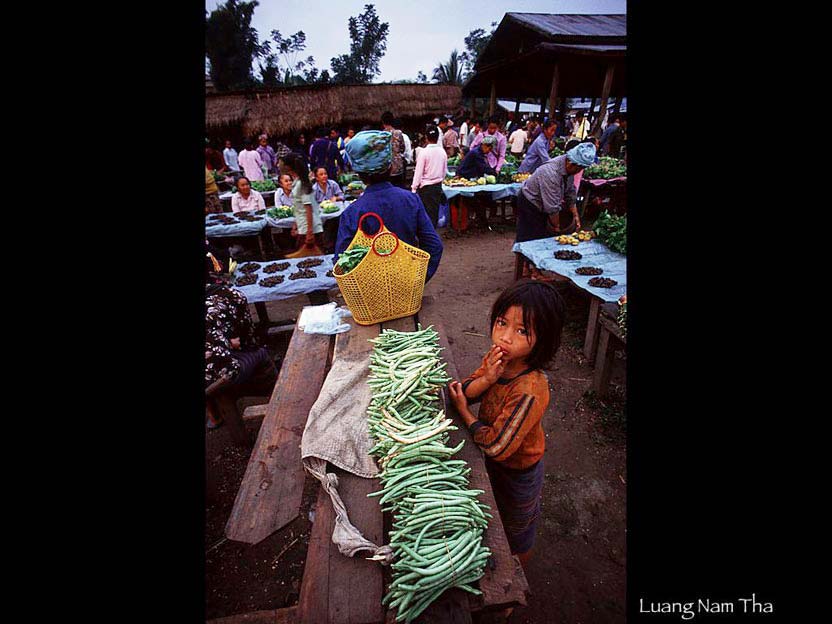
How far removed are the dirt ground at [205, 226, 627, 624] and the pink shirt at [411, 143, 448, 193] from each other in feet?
16.4

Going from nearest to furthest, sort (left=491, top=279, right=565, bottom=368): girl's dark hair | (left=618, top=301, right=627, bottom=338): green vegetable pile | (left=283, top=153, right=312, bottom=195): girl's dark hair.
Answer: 1. (left=491, top=279, right=565, bottom=368): girl's dark hair
2. (left=618, top=301, right=627, bottom=338): green vegetable pile
3. (left=283, top=153, right=312, bottom=195): girl's dark hair

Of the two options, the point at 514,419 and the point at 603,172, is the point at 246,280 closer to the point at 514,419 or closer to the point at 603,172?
the point at 514,419

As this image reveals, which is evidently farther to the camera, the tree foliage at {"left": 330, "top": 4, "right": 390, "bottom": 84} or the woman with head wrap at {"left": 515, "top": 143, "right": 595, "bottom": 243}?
the tree foliage at {"left": 330, "top": 4, "right": 390, "bottom": 84}

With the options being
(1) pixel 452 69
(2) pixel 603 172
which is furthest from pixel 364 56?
(2) pixel 603 172

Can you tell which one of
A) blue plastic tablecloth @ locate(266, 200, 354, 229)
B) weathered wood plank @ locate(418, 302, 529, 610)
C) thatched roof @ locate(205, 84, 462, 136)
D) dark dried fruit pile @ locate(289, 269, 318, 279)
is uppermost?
thatched roof @ locate(205, 84, 462, 136)

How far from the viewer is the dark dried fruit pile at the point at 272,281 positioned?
539 centimetres

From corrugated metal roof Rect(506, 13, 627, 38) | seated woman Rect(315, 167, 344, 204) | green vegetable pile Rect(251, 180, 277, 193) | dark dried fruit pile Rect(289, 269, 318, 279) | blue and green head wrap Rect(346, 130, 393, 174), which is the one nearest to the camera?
blue and green head wrap Rect(346, 130, 393, 174)

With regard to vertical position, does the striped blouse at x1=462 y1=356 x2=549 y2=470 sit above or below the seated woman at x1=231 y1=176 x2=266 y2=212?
below

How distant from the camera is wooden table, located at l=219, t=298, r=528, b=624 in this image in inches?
55.6

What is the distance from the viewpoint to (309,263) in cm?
603

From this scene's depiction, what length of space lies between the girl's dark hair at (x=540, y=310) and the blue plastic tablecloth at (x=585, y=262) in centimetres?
321

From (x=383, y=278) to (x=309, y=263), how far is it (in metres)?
3.52

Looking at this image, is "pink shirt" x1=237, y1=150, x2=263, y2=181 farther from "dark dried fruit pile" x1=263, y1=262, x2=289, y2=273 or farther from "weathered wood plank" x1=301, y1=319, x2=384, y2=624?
"weathered wood plank" x1=301, y1=319, x2=384, y2=624

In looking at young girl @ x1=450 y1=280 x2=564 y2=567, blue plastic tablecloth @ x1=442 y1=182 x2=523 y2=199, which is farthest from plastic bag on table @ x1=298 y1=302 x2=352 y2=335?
blue plastic tablecloth @ x1=442 y1=182 x2=523 y2=199
